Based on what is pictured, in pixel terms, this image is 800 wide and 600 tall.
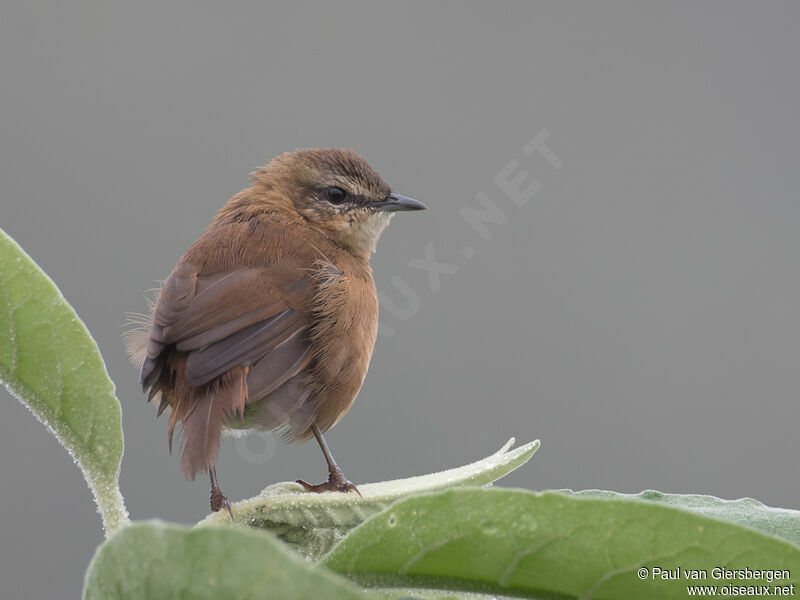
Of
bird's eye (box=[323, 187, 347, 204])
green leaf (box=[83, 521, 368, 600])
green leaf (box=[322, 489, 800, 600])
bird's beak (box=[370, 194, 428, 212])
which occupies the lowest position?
green leaf (box=[322, 489, 800, 600])

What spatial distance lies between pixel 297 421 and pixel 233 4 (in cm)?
1129

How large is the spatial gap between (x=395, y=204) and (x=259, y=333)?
180 centimetres

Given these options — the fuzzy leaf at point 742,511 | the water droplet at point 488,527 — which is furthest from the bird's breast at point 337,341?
the water droplet at point 488,527

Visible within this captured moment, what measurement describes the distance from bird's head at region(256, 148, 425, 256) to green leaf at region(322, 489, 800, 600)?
9.02 ft

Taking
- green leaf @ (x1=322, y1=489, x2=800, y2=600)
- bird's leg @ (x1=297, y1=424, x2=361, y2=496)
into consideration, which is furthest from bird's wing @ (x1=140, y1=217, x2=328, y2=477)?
green leaf @ (x1=322, y1=489, x2=800, y2=600)

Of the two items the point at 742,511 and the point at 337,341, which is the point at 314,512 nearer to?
the point at 742,511

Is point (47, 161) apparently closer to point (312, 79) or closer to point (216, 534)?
point (312, 79)

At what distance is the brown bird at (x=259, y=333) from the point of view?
3.02 metres

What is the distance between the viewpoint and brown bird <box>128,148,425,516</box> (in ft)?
9.89

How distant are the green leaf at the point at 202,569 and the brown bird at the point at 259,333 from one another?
1.29 m

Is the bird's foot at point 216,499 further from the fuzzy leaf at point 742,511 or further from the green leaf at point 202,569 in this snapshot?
the green leaf at point 202,569

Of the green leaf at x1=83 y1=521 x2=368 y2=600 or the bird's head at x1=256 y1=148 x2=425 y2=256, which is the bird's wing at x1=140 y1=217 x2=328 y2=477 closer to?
the bird's head at x1=256 y1=148 x2=425 y2=256

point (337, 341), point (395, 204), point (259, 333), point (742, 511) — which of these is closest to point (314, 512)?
point (742, 511)

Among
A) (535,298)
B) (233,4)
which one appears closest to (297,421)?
(535,298)
